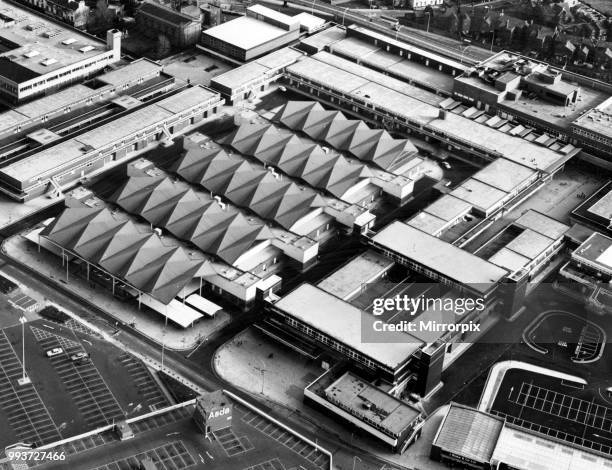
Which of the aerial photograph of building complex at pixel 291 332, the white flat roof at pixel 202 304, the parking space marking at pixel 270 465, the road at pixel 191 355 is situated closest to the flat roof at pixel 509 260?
the aerial photograph of building complex at pixel 291 332

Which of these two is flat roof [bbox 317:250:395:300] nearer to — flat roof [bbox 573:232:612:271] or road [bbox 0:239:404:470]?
road [bbox 0:239:404:470]

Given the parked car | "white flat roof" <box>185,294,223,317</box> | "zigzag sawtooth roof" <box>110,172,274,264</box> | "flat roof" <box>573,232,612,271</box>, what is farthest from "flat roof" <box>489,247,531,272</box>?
the parked car

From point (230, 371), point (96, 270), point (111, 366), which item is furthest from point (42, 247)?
point (230, 371)

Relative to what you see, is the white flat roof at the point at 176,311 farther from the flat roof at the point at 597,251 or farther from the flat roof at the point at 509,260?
the flat roof at the point at 597,251

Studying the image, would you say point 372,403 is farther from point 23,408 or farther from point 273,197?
point 273,197

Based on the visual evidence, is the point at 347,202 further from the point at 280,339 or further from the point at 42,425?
the point at 42,425

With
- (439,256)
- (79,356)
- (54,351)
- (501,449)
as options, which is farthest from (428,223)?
(54,351)
